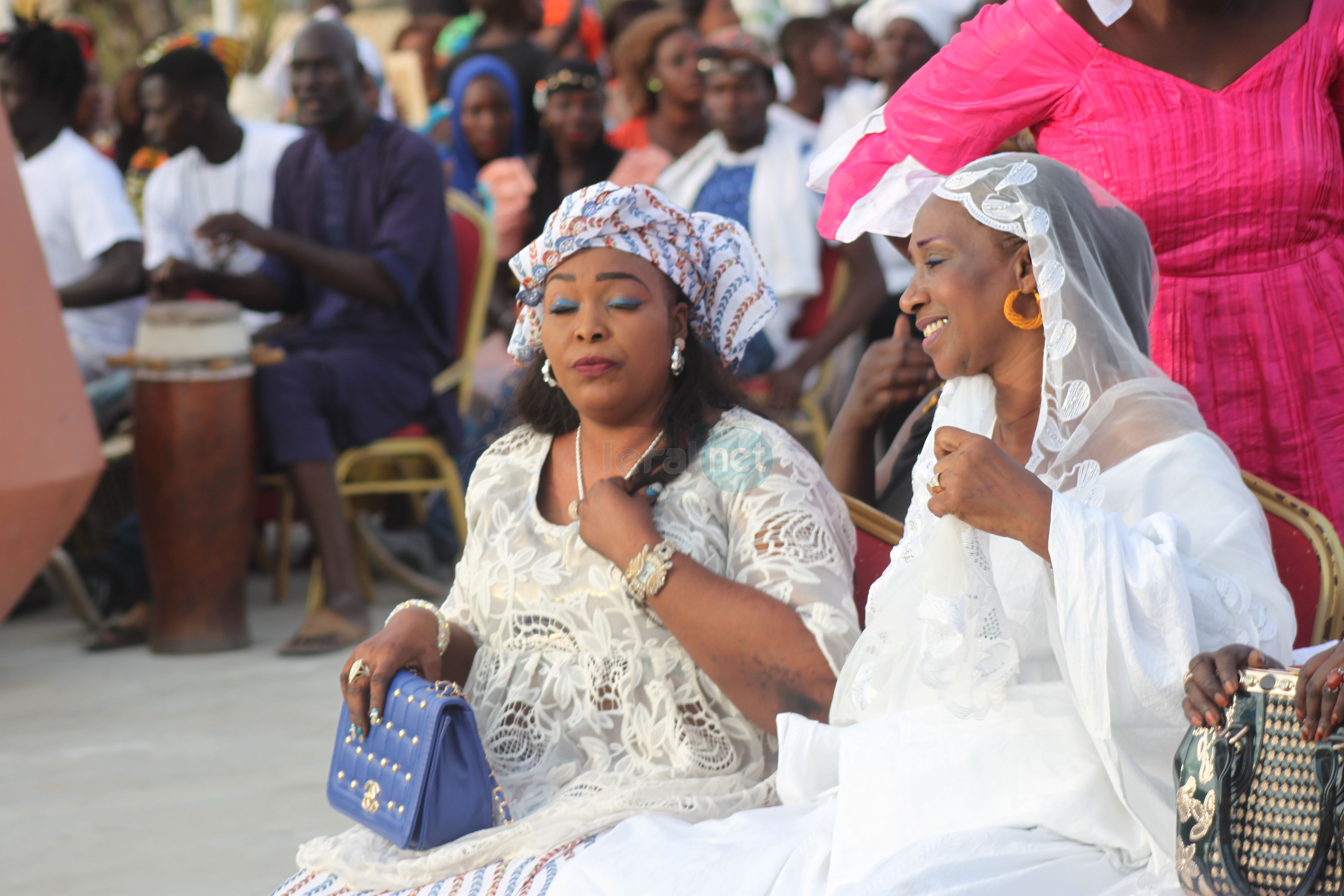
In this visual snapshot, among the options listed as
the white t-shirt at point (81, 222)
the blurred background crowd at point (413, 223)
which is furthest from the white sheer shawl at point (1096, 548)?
the white t-shirt at point (81, 222)

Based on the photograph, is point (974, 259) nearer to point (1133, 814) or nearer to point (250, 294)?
point (1133, 814)

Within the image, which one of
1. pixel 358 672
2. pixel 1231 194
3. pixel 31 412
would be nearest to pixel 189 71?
pixel 31 412

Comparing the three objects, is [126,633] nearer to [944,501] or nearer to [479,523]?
[479,523]

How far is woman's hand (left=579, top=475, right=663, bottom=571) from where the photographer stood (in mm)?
2484

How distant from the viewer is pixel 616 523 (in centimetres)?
251

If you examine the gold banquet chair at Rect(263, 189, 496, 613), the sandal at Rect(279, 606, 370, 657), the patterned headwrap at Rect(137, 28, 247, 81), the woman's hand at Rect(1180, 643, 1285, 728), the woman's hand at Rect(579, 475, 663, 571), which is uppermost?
the patterned headwrap at Rect(137, 28, 247, 81)

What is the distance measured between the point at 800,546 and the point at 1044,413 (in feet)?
1.66

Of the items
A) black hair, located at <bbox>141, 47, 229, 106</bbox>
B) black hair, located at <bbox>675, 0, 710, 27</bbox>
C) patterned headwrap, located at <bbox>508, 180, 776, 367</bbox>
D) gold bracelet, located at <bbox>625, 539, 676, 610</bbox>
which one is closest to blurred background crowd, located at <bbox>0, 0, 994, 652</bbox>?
black hair, located at <bbox>141, 47, 229, 106</bbox>

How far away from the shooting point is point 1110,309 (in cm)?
217

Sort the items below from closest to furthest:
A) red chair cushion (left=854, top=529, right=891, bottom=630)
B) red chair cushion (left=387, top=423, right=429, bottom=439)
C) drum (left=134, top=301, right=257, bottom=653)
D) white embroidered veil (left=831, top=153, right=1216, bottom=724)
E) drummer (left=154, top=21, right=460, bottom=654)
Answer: white embroidered veil (left=831, top=153, right=1216, bottom=724), red chair cushion (left=854, top=529, right=891, bottom=630), drum (left=134, top=301, right=257, bottom=653), drummer (left=154, top=21, right=460, bottom=654), red chair cushion (left=387, top=423, right=429, bottom=439)

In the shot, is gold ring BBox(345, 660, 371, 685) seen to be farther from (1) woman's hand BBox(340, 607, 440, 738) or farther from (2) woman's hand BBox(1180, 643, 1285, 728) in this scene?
(2) woman's hand BBox(1180, 643, 1285, 728)

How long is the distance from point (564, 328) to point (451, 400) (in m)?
3.46

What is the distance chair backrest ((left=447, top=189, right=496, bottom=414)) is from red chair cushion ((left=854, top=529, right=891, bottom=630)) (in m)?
3.53

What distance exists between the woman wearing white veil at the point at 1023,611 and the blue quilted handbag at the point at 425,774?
0.22 metres
